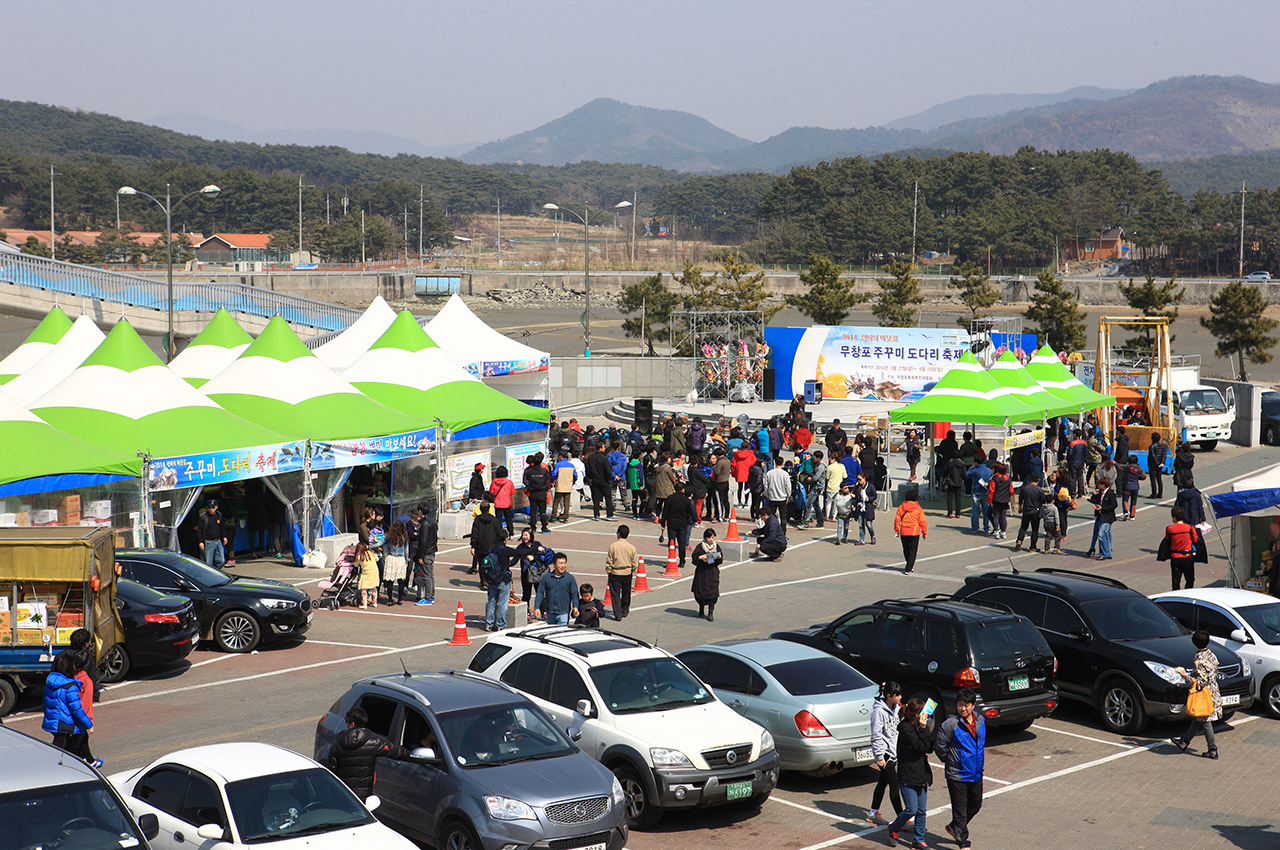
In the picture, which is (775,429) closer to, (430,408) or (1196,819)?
(430,408)

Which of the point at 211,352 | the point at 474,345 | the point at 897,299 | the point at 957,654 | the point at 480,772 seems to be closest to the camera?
the point at 480,772

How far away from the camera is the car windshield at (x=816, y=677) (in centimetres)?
1155

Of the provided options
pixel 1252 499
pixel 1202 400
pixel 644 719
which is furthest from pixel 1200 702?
pixel 1202 400

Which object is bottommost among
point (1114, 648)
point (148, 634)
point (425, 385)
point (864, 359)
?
point (148, 634)

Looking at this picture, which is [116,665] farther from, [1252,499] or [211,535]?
[1252,499]

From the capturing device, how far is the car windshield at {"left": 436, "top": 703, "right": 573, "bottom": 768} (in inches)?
363

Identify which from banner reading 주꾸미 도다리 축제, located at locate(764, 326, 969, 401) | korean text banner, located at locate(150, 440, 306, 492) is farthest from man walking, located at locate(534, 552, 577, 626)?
banner reading 주꾸미 도다리 축제, located at locate(764, 326, 969, 401)

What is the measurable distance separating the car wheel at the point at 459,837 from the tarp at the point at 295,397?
14.0 meters

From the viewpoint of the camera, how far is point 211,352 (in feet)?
89.7

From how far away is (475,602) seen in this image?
64.7ft

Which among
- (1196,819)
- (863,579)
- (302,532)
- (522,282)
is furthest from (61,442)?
(522,282)

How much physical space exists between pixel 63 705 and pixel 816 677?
7094mm

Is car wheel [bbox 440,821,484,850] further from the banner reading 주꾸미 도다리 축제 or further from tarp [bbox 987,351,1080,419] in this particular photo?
the banner reading 주꾸미 도다리 축제

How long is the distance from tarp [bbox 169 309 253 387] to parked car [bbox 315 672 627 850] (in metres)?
18.7
